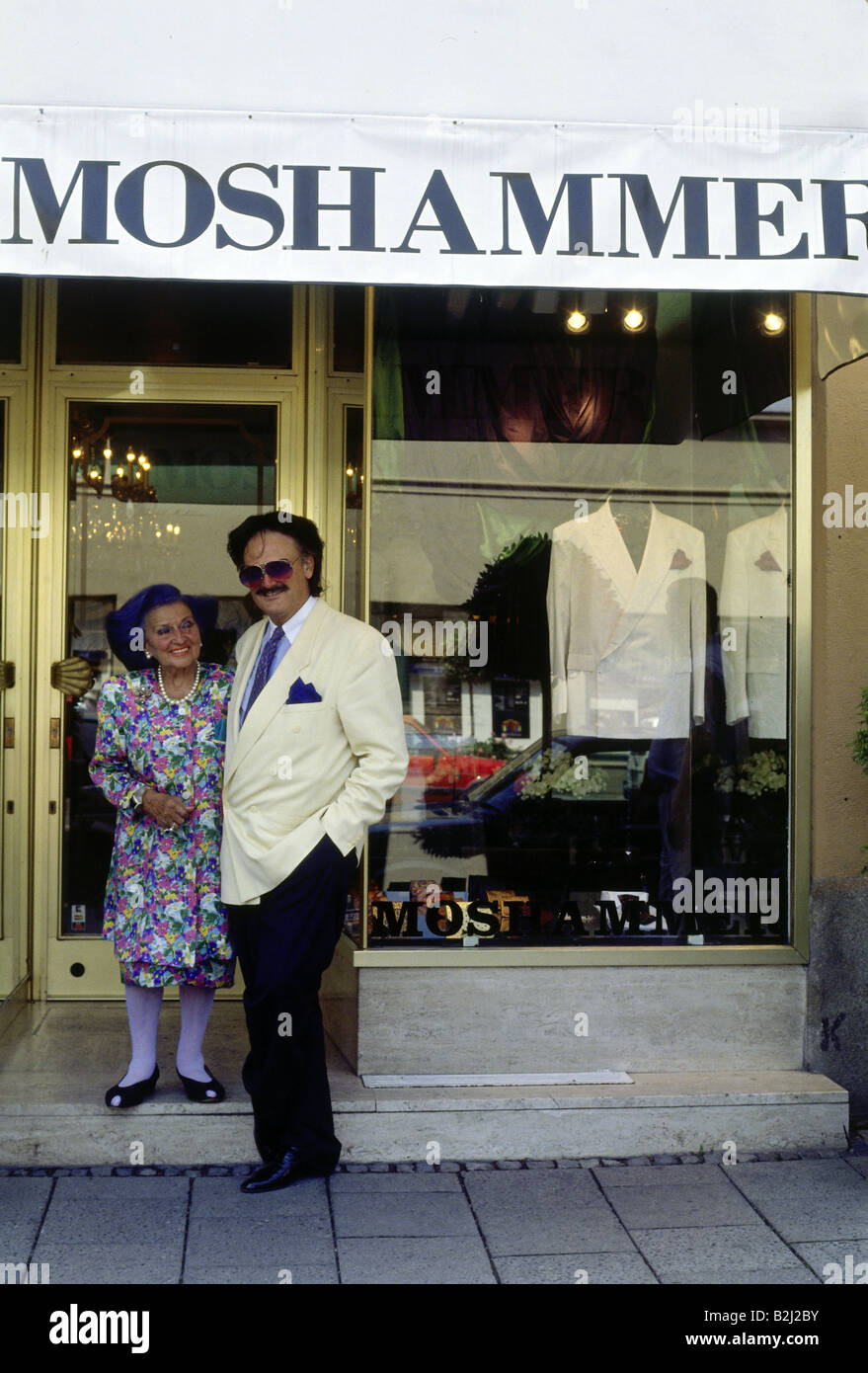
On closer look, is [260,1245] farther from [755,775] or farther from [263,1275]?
[755,775]

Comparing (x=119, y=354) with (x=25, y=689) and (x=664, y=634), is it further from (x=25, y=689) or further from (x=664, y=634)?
(x=664, y=634)

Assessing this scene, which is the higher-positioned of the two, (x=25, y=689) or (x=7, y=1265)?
(x=25, y=689)

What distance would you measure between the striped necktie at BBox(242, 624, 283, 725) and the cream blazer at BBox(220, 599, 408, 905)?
3.4 inches

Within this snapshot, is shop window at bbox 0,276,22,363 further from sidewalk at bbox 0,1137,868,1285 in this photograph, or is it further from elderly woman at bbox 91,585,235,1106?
sidewalk at bbox 0,1137,868,1285

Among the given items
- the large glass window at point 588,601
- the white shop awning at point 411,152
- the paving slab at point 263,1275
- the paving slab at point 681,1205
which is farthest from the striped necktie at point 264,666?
the paving slab at point 681,1205

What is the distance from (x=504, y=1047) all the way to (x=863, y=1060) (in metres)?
1.35

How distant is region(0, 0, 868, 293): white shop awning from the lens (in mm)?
3713

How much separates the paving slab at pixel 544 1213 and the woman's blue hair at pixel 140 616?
208cm

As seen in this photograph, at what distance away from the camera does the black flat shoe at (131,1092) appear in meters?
4.40

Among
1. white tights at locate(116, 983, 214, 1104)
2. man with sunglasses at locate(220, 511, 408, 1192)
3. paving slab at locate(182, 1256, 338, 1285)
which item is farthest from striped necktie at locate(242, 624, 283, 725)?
paving slab at locate(182, 1256, 338, 1285)
